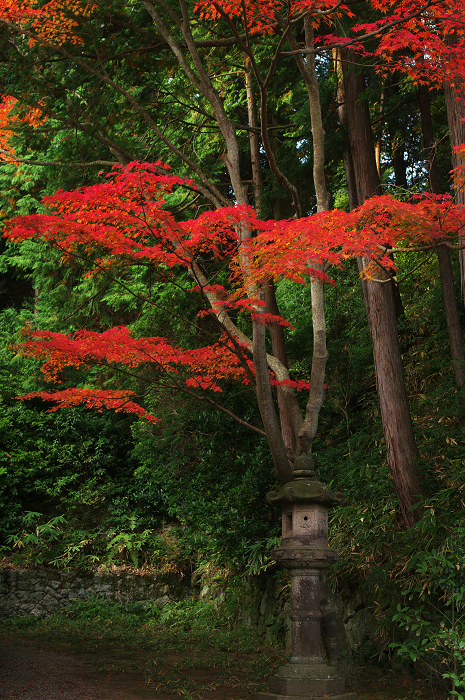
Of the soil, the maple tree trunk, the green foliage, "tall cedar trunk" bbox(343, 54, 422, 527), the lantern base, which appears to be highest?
the maple tree trunk

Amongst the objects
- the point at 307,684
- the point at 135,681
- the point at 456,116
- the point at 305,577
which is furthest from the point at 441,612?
the point at 456,116

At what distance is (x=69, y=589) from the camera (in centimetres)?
1052

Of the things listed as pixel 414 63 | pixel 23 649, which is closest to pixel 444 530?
pixel 414 63

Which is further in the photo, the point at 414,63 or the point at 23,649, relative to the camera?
the point at 23,649

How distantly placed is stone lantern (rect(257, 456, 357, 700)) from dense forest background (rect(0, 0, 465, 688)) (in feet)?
2.54

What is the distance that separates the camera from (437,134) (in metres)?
10.5

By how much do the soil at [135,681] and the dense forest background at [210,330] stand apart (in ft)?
1.57

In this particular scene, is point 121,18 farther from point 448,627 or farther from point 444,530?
point 448,627

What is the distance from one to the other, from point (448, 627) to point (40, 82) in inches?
281

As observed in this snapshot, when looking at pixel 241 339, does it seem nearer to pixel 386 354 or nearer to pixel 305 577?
pixel 386 354

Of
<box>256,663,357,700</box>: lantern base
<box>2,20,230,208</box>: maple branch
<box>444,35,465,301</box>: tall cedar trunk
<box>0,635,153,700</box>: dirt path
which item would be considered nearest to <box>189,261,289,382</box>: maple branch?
<box>2,20,230,208</box>: maple branch

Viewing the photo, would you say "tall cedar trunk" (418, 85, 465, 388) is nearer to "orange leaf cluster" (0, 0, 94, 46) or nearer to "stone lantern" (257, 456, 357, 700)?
"stone lantern" (257, 456, 357, 700)

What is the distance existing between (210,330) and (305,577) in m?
5.30

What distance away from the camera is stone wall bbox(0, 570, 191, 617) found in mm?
10219
